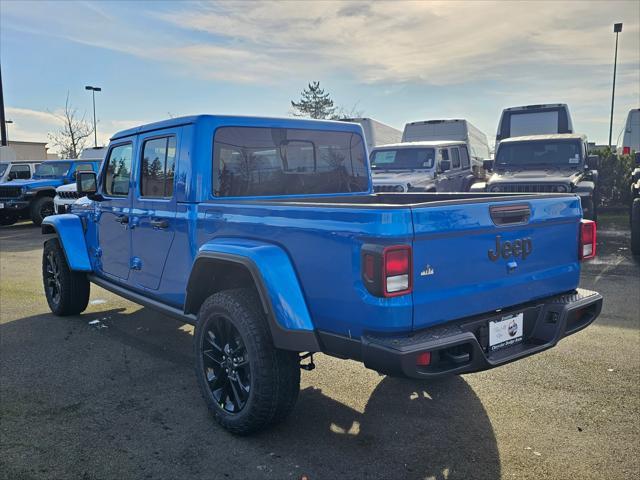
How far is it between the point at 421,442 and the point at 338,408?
68 cm

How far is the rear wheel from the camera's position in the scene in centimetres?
1595

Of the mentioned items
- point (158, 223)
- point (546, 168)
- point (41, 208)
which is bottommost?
point (41, 208)

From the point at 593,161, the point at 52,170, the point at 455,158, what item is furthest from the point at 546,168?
the point at 52,170

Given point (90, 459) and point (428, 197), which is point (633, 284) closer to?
point (428, 197)

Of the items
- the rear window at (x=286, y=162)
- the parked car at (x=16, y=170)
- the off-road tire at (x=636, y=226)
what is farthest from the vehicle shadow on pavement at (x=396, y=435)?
the parked car at (x=16, y=170)

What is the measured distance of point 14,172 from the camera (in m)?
16.7

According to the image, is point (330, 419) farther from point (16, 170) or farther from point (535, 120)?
point (16, 170)

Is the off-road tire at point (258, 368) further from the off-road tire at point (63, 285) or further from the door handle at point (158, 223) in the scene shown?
the off-road tire at point (63, 285)

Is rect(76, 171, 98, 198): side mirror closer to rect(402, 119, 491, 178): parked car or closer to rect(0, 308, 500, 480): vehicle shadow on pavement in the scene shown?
rect(0, 308, 500, 480): vehicle shadow on pavement

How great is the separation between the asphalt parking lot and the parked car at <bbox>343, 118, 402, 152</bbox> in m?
12.7

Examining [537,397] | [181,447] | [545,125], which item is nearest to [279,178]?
[181,447]

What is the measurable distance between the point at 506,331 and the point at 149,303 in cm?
268

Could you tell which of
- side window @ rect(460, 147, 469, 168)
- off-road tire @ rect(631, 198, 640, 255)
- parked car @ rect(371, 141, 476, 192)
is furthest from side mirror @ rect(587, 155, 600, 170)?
side window @ rect(460, 147, 469, 168)

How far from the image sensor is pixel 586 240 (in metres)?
3.54
